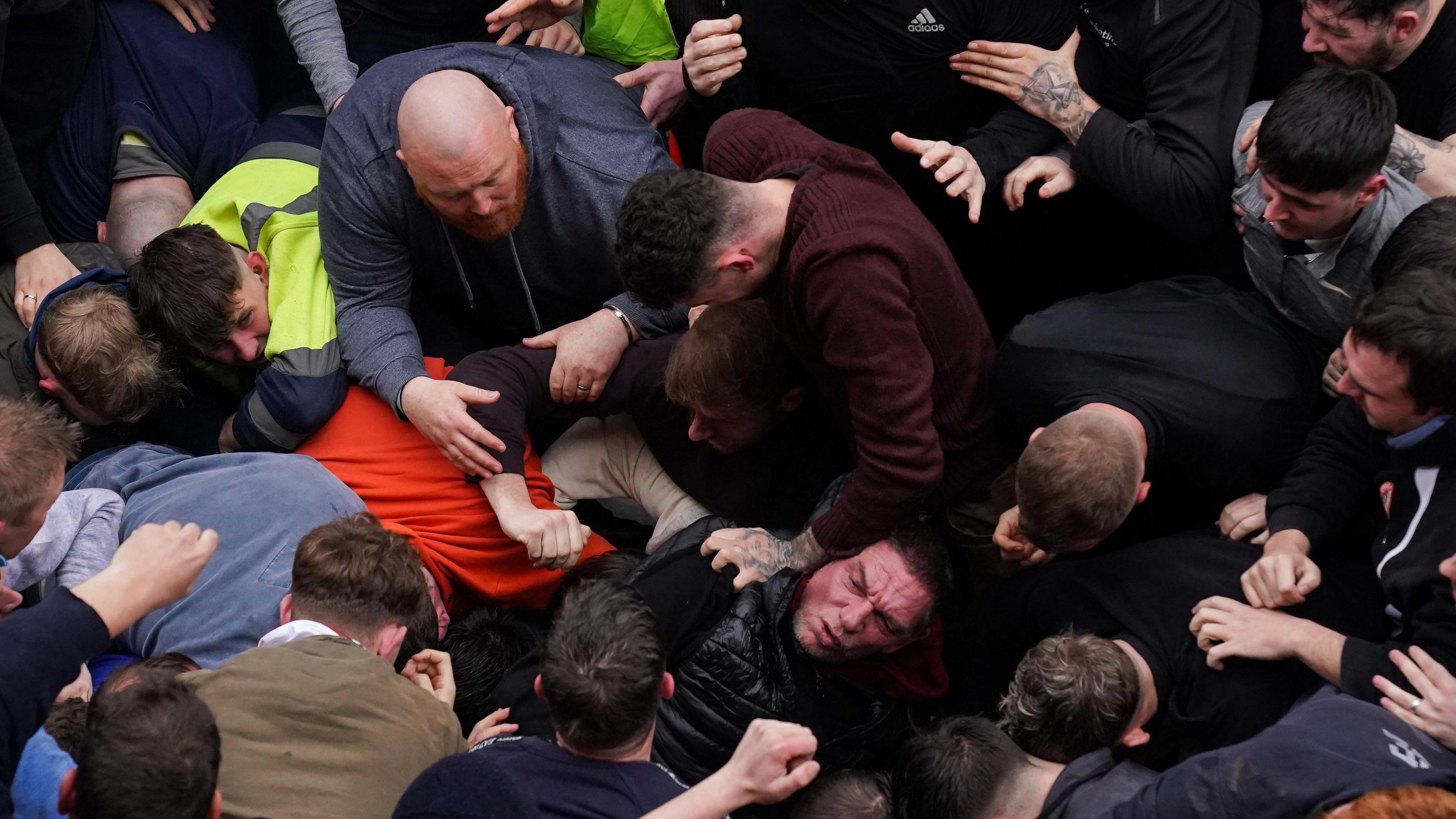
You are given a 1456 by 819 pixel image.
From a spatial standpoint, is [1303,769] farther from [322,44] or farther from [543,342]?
[322,44]

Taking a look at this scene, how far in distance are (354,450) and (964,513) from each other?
1.64 meters

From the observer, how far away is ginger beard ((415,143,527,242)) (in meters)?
2.99

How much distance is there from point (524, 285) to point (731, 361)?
0.76 metres

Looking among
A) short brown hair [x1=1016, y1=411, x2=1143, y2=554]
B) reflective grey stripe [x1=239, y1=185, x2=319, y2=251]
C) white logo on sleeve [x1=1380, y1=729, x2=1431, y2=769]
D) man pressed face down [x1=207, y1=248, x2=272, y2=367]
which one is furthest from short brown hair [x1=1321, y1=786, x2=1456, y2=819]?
reflective grey stripe [x1=239, y1=185, x2=319, y2=251]

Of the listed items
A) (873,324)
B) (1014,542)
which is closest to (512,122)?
(873,324)

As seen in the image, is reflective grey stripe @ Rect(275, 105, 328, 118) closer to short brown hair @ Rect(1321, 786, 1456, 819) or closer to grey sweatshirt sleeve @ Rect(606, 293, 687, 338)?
grey sweatshirt sleeve @ Rect(606, 293, 687, 338)

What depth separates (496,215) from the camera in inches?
118

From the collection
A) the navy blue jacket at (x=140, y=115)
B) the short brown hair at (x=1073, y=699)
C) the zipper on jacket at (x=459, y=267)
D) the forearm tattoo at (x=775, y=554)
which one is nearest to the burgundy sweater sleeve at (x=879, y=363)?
the forearm tattoo at (x=775, y=554)

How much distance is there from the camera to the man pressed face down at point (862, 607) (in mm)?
2797

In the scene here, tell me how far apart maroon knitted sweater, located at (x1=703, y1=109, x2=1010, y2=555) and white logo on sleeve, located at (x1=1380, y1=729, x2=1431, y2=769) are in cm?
99

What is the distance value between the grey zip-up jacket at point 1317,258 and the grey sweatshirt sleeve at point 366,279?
214cm

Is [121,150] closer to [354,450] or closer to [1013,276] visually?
[354,450]

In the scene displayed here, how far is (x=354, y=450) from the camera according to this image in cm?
321

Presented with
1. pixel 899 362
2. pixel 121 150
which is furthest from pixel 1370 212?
pixel 121 150
